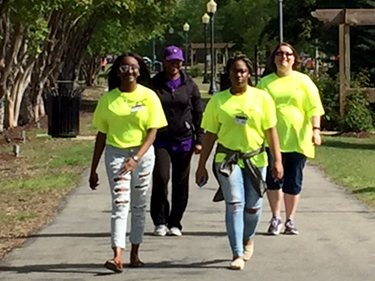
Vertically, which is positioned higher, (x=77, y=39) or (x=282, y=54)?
(x=77, y=39)

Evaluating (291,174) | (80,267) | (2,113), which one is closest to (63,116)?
(2,113)

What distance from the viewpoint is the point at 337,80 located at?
2708cm

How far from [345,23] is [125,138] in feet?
60.5

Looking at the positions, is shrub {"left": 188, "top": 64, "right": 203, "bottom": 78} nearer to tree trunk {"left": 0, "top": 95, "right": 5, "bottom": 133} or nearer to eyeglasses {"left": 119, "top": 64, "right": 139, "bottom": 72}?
tree trunk {"left": 0, "top": 95, "right": 5, "bottom": 133}

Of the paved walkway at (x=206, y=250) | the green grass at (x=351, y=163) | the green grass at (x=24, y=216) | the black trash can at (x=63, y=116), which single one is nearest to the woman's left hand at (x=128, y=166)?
the paved walkway at (x=206, y=250)

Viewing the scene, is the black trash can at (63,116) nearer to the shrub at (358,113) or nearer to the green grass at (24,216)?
the shrub at (358,113)

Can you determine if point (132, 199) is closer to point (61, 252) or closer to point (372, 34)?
point (61, 252)

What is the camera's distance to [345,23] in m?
25.8

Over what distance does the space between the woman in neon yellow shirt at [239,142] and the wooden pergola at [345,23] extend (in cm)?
1782

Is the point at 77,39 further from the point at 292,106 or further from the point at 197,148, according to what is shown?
the point at 292,106

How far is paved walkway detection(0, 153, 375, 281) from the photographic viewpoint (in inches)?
316

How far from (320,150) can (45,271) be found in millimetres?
13173

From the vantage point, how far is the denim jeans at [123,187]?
8016 millimetres

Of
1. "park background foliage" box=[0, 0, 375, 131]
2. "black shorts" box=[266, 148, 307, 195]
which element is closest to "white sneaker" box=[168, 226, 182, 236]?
"black shorts" box=[266, 148, 307, 195]
